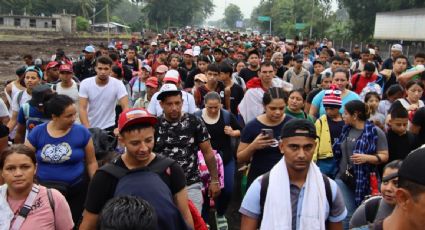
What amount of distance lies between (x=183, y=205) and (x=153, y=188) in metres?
0.43

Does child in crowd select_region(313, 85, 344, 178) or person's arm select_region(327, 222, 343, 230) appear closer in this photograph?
person's arm select_region(327, 222, 343, 230)

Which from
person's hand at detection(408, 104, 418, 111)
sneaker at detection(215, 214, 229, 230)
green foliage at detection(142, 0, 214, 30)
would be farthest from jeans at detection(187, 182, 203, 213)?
green foliage at detection(142, 0, 214, 30)

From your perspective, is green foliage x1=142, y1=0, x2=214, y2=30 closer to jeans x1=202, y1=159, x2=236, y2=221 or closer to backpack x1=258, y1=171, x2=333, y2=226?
jeans x1=202, y1=159, x2=236, y2=221

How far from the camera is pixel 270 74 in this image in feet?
23.0

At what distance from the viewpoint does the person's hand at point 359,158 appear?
4.56 meters

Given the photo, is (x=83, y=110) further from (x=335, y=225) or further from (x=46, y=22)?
(x=46, y=22)

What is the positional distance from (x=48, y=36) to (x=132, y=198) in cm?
6439

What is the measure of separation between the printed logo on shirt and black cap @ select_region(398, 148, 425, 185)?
317 cm

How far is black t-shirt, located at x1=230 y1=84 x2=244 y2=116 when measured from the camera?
7.69m

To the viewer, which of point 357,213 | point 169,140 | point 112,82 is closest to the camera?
point 357,213

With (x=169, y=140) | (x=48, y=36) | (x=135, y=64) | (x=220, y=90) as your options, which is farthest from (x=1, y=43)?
(x=169, y=140)

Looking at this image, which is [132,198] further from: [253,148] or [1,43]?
[1,43]

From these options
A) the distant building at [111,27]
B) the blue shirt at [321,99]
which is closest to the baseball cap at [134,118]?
the blue shirt at [321,99]

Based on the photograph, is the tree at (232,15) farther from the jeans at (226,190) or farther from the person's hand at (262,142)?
the person's hand at (262,142)
